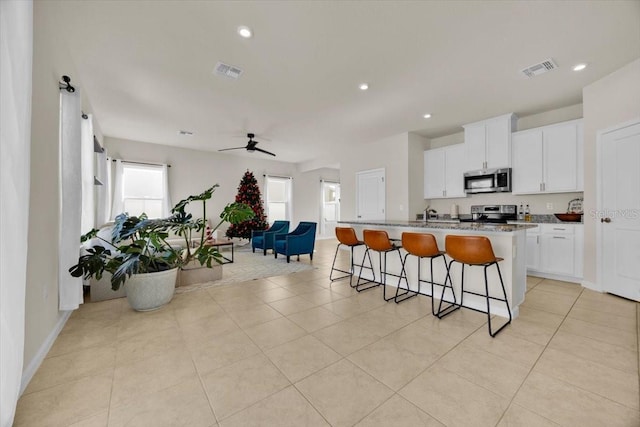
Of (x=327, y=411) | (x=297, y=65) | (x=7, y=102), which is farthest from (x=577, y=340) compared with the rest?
(x=7, y=102)

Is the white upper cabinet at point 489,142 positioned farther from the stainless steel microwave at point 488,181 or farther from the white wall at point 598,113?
the white wall at point 598,113

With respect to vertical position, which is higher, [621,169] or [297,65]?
[297,65]

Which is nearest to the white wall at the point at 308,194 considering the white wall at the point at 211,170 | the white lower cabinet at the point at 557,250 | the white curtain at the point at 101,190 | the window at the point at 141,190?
the white wall at the point at 211,170

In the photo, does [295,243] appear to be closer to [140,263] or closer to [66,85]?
[140,263]

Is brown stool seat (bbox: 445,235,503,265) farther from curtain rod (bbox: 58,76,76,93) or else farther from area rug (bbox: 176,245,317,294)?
curtain rod (bbox: 58,76,76,93)

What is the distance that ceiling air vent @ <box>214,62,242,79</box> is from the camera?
121 inches

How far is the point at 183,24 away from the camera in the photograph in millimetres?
2396

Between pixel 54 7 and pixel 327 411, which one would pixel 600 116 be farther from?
pixel 54 7

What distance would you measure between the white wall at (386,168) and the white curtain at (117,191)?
551cm

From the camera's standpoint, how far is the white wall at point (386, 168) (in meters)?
5.71

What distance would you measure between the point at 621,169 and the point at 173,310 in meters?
5.63

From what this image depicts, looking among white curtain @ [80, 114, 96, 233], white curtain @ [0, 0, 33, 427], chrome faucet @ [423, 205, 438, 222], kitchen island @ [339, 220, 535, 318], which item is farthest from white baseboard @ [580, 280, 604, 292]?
white curtain @ [80, 114, 96, 233]

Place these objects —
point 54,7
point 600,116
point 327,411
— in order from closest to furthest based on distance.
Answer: point 327,411
point 54,7
point 600,116

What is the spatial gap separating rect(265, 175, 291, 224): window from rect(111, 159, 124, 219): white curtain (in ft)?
13.0
